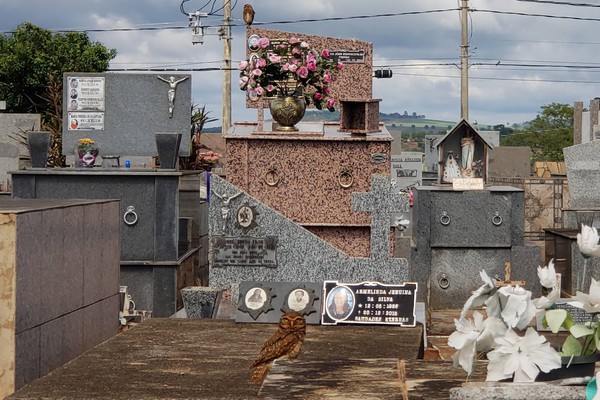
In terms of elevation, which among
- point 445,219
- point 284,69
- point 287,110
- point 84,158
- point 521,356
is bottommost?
point 521,356

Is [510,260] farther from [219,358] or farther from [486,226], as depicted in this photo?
[219,358]

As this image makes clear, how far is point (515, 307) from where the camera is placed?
2.37 m

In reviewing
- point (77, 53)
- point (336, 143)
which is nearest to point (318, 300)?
point (336, 143)

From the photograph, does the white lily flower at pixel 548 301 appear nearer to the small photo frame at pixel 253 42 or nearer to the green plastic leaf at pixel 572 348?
the green plastic leaf at pixel 572 348

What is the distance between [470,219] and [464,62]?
59.2ft

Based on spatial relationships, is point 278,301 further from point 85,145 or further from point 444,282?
point 444,282

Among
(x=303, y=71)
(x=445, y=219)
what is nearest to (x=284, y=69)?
(x=303, y=71)

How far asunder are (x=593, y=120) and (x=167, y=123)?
24.8m

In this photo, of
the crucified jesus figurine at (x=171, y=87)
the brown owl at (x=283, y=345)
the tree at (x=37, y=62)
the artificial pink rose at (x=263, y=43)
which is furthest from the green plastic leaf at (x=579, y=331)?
the tree at (x=37, y=62)

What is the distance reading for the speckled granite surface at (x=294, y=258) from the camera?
31.9 feet

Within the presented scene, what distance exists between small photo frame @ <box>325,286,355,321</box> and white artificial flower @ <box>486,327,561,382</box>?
16.8 feet

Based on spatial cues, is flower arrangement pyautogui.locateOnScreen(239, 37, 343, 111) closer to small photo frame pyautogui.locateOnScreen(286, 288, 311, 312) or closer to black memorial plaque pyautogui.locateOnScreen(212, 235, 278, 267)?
black memorial plaque pyautogui.locateOnScreen(212, 235, 278, 267)

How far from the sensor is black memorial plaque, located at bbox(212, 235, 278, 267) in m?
10.0

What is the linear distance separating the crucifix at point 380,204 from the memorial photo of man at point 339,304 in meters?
2.45
